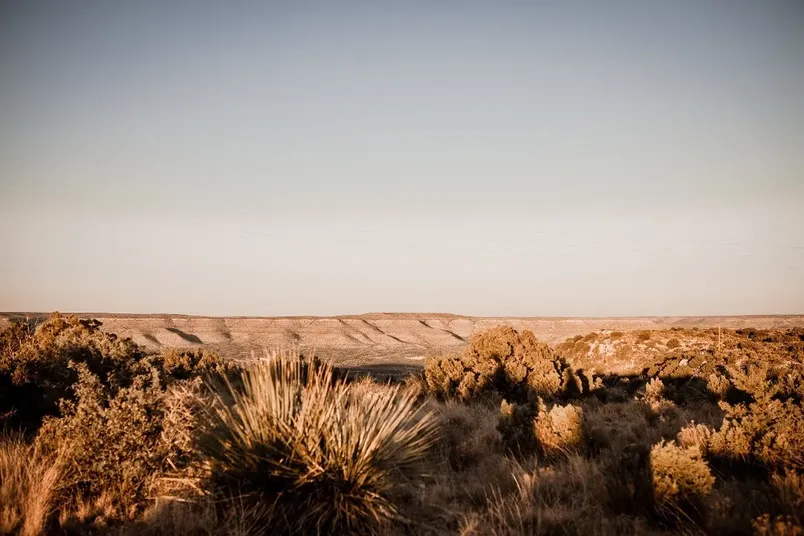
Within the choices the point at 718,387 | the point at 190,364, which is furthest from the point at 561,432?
the point at 190,364

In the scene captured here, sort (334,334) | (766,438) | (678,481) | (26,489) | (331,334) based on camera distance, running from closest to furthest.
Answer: (678,481), (26,489), (766,438), (331,334), (334,334)

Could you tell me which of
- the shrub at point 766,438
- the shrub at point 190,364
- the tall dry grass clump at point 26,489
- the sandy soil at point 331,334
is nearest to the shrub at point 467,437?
the shrub at point 766,438

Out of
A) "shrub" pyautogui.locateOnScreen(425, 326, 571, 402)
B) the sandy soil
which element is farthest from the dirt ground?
"shrub" pyautogui.locateOnScreen(425, 326, 571, 402)

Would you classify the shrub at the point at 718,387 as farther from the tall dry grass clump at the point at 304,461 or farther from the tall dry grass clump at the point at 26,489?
the tall dry grass clump at the point at 26,489

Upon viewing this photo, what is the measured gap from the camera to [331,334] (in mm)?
58125

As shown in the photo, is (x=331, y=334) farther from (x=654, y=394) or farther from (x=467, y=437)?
(x=467, y=437)

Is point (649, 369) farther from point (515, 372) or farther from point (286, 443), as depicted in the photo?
point (286, 443)

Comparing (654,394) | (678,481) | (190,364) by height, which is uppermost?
(678,481)

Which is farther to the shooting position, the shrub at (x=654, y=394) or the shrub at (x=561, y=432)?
the shrub at (x=654, y=394)

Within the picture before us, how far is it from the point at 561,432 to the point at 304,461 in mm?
4089

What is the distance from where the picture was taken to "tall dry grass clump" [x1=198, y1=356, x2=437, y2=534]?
4570mm

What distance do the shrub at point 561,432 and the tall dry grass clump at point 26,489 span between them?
5.55 meters

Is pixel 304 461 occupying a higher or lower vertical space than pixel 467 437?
higher

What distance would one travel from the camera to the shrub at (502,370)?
12695 mm
